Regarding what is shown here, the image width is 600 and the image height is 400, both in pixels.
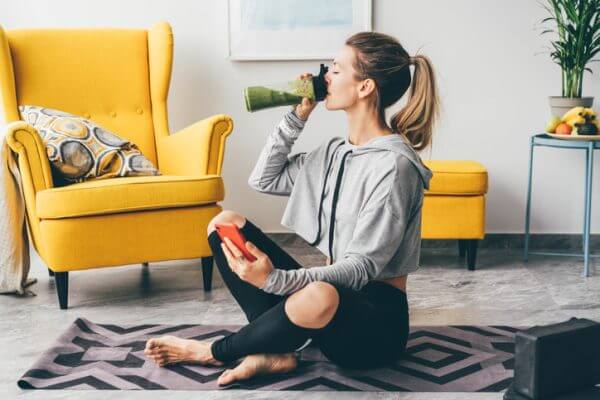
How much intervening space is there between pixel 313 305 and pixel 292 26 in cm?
213

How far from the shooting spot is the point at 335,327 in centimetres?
192

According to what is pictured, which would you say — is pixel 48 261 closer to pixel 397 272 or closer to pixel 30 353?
pixel 30 353

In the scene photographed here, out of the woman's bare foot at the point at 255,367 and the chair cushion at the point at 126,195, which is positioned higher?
the chair cushion at the point at 126,195

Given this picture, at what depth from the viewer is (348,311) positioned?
190 centimetres

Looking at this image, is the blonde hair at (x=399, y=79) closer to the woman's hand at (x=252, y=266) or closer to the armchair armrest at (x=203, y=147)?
the woman's hand at (x=252, y=266)

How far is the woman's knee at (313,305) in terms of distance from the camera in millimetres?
1837

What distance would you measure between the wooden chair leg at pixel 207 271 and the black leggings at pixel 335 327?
0.81 metres

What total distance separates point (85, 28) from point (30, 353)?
1.62 m

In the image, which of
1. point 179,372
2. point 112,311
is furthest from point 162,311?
point 179,372

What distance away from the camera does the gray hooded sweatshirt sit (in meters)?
1.89

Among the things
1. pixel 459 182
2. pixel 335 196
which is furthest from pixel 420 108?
pixel 459 182

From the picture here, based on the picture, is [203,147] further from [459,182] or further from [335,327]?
[335,327]

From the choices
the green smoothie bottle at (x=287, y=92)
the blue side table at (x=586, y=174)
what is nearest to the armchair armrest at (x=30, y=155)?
the green smoothie bottle at (x=287, y=92)

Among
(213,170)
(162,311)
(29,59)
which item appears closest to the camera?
(162,311)
